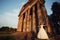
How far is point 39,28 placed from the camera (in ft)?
28.5

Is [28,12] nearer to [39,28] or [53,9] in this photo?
[39,28]

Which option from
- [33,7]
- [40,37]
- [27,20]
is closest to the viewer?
[40,37]

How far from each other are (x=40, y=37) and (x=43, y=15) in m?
2.81

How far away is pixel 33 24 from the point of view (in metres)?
8.95

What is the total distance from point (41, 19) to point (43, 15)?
76cm

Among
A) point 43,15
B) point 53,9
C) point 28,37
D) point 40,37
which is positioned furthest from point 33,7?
point 53,9

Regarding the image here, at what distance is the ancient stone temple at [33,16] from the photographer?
9.12 m

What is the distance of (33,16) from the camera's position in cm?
945

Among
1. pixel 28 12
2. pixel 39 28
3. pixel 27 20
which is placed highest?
pixel 28 12

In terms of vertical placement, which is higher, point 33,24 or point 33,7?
point 33,7

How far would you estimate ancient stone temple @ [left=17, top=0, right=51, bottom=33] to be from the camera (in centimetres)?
912

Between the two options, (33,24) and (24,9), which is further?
(24,9)

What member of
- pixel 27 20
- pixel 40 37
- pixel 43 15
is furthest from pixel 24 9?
pixel 40 37

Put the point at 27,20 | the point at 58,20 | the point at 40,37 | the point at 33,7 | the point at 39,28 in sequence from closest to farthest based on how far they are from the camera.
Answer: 1. the point at 40,37
2. the point at 39,28
3. the point at 27,20
4. the point at 33,7
5. the point at 58,20
